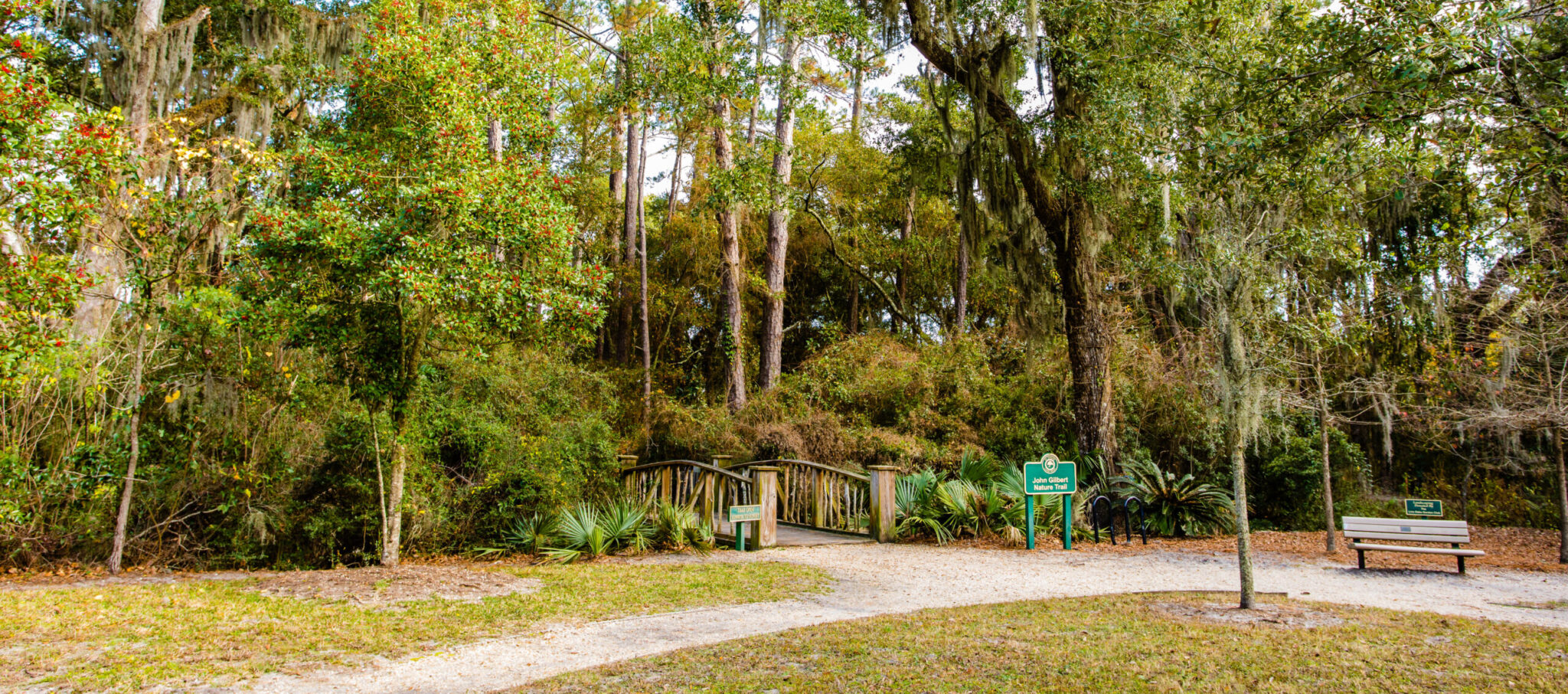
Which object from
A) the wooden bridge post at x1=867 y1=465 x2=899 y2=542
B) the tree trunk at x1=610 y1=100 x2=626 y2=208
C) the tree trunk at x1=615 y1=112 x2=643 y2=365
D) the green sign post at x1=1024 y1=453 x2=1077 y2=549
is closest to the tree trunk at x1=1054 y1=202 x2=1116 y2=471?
the green sign post at x1=1024 y1=453 x2=1077 y2=549

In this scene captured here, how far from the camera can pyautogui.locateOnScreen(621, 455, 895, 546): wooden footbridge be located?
34.8 ft

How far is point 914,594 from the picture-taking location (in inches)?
278

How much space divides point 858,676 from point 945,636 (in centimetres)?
112

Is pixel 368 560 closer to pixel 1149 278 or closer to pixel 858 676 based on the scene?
pixel 858 676

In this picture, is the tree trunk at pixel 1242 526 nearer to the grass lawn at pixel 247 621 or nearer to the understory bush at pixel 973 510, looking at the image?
the grass lawn at pixel 247 621

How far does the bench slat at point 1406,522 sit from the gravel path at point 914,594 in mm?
496

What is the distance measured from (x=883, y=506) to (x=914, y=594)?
3.81 m

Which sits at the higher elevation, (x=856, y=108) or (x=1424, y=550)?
(x=856, y=108)

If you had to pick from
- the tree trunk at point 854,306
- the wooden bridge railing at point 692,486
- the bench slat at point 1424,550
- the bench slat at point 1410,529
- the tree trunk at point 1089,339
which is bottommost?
the bench slat at point 1424,550

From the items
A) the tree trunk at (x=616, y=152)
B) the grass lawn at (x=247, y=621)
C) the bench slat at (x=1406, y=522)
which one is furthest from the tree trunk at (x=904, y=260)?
the grass lawn at (x=247, y=621)

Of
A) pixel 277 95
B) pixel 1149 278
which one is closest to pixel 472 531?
pixel 277 95

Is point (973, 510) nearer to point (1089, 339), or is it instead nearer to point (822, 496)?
point (822, 496)

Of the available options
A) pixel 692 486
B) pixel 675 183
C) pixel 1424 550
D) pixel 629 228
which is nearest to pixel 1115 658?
pixel 1424 550

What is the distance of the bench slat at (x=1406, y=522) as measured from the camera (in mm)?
8594
